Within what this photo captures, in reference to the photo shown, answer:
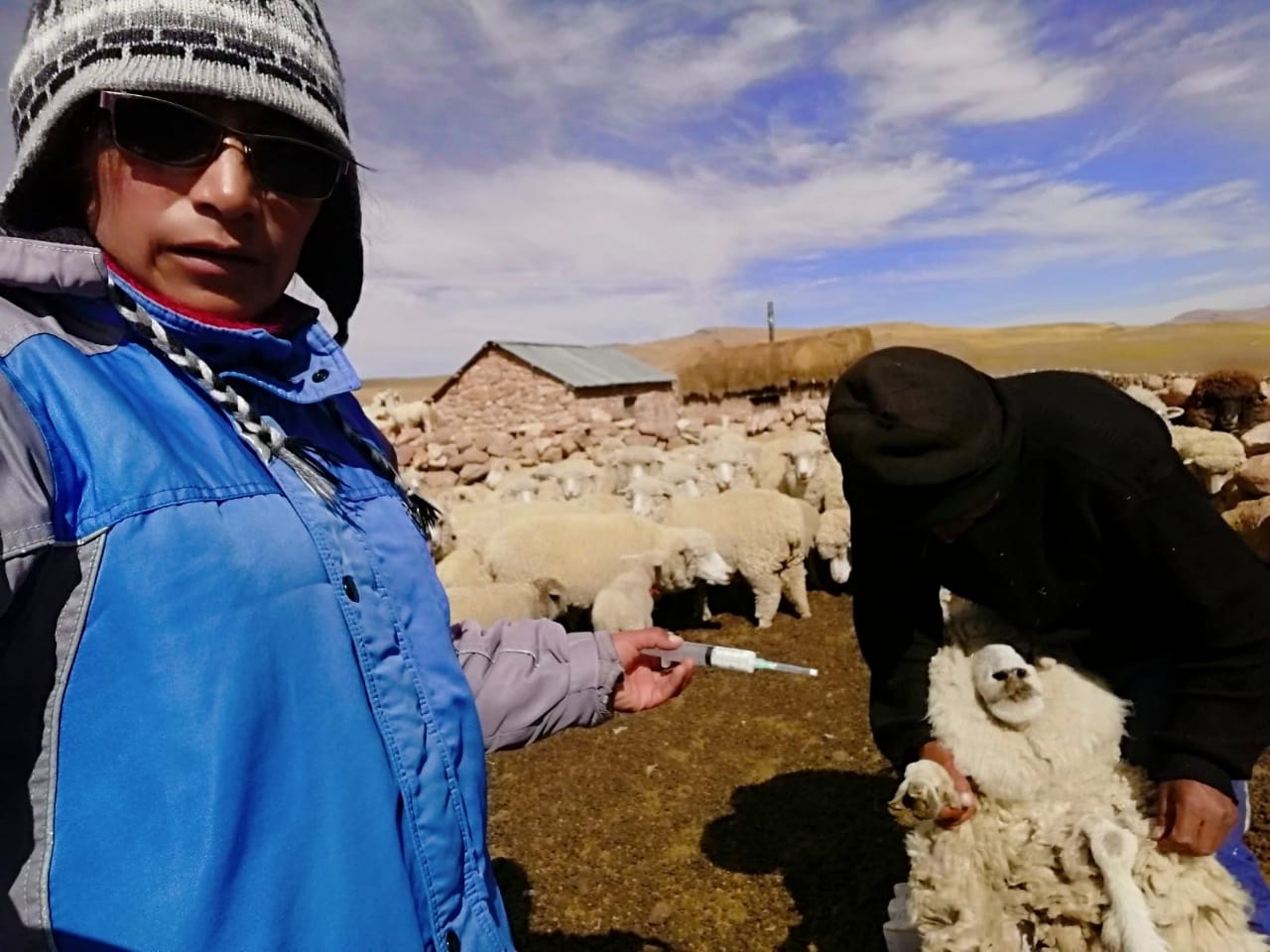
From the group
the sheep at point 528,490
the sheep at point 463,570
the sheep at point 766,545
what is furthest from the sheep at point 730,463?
the sheep at point 463,570

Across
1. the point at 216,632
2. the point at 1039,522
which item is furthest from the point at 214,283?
the point at 1039,522

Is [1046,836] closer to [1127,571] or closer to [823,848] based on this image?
[1127,571]

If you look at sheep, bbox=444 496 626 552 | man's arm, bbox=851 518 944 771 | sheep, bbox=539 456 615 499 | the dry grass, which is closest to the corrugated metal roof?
the dry grass

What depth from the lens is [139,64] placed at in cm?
96

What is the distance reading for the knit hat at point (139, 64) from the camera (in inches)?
37.7

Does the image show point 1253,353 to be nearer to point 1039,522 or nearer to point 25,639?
point 1039,522

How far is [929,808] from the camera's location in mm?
1785

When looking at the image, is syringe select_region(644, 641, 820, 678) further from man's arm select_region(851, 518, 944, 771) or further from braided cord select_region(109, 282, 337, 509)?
braided cord select_region(109, 282, 337, 509)

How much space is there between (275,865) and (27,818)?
26 cm

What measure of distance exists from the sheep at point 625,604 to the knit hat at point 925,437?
4193 mm

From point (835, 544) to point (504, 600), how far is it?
3608mm

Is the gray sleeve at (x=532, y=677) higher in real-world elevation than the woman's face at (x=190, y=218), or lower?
lower

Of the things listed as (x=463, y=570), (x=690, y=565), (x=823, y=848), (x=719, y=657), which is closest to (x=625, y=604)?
(x=690, y=565)

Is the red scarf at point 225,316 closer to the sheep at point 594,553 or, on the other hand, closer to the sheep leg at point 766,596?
the sheep at point 594,553
